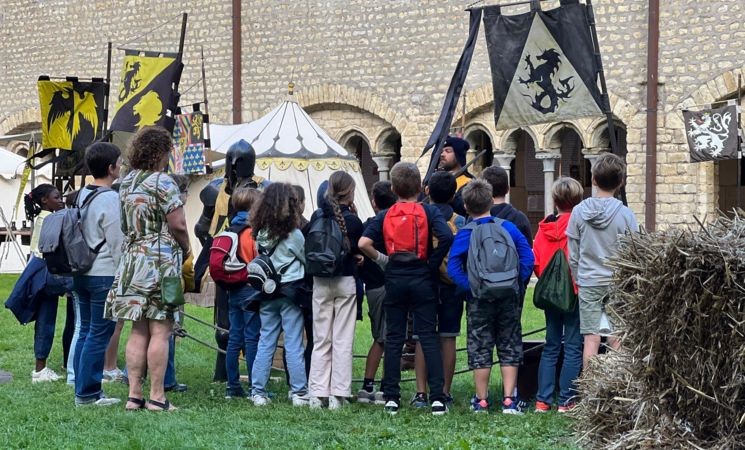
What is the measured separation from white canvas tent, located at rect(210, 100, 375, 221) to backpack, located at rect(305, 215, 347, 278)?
4.16m

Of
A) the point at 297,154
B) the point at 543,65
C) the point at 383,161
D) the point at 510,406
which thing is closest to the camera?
the point at 510,406

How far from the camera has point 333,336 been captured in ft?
25.9

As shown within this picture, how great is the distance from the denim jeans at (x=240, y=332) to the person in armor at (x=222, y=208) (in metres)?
0.46

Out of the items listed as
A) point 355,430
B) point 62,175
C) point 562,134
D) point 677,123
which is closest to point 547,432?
point 355,430

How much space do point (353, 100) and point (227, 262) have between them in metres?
14.5

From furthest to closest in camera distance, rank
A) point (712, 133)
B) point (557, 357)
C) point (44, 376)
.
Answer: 1. point (712, 133)
2. point (44, 376)
3. point (557, 357)

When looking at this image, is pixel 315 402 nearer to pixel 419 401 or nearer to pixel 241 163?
pixel 419 401

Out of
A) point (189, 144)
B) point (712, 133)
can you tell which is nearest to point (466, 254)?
point (189, 144)

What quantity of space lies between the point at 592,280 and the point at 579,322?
349mm

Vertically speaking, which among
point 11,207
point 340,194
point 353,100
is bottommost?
point 340,194

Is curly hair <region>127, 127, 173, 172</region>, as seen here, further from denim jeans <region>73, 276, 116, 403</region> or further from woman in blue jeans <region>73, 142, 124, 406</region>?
denim jeans <region>73, 276, 116, 403</region>

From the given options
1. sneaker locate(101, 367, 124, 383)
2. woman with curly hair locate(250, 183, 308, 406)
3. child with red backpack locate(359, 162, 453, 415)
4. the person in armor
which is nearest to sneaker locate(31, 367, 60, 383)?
sneaker locate(101, 367, 124, 383)

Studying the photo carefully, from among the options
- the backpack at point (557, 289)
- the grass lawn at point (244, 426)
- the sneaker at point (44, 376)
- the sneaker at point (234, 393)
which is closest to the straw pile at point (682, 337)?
the grass lawn at point (244, 426)

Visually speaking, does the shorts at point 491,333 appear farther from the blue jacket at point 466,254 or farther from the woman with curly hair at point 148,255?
the woman with curly hair at point 148,255
